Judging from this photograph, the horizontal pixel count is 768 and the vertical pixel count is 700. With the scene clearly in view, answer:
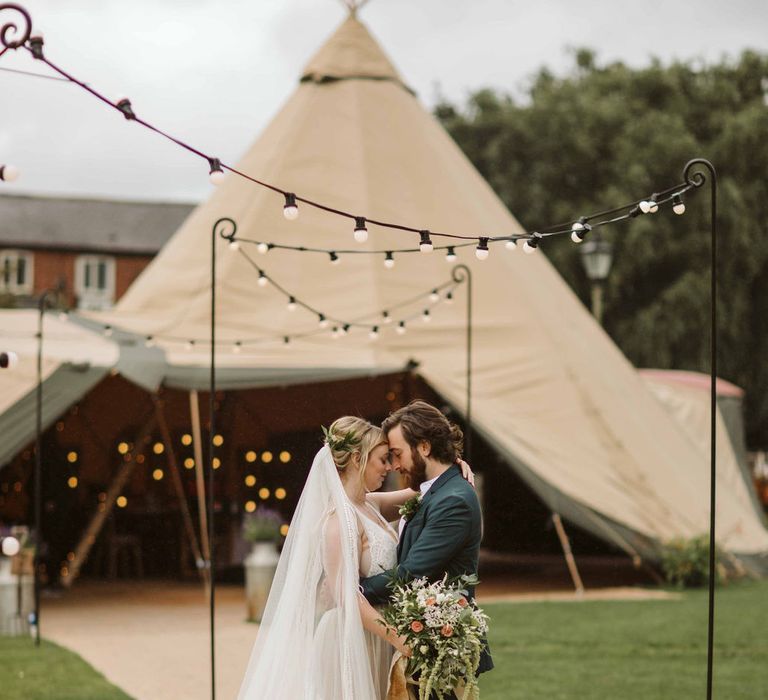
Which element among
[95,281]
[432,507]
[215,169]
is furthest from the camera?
[95,281]

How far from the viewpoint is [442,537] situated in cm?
439

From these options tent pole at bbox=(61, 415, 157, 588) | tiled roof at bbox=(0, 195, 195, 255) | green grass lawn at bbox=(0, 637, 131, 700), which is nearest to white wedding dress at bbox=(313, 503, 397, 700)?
green grass lawn at bbox=(0, 637, 131, 700)

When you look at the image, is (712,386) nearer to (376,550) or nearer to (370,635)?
(376,550)

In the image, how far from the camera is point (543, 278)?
606 inches

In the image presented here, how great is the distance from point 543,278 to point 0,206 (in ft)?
114

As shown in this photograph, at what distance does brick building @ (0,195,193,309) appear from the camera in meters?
44.8

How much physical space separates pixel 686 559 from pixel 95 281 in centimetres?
3628

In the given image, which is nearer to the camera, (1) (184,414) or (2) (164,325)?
(2) (164,325)

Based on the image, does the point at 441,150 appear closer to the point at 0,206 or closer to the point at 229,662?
the point at 229,662

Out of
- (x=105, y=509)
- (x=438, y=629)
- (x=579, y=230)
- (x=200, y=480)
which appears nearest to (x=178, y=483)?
(x=200, y=480)

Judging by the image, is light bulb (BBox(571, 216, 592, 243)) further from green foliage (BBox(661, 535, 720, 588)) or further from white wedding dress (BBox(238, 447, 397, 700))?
green foliage (BBox(661, 535, 720, 588))

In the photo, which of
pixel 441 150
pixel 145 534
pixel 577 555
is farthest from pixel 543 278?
pixel 145 534

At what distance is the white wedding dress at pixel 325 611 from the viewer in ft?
15.0

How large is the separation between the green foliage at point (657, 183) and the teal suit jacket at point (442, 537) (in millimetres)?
20967
